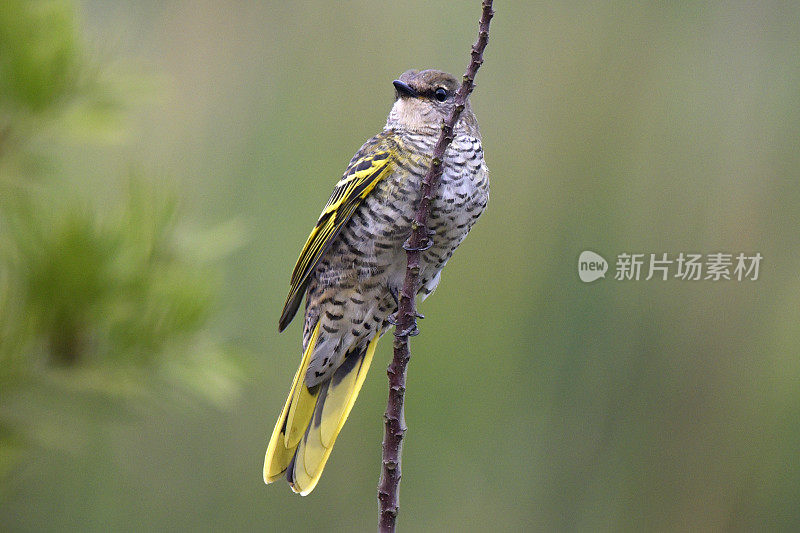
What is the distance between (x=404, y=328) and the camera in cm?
128

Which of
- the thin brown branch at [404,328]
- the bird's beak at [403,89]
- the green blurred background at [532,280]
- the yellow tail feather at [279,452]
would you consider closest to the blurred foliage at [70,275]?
the thin brown branch at [404,328]

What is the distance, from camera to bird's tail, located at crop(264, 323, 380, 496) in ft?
5.67

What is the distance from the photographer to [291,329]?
2.38 m

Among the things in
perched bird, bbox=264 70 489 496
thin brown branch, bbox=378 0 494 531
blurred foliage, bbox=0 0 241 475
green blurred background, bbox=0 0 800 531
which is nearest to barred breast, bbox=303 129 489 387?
perched bird, bbox=264 70 489 496

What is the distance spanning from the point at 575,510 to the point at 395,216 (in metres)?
1.01

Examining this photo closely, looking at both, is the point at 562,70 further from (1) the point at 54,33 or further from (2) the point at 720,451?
(1) the point at 54,33

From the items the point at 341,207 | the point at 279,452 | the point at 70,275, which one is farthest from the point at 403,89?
the point at 70,275

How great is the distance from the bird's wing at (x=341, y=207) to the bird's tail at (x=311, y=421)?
17 centimetres

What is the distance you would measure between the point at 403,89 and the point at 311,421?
0.77 metres

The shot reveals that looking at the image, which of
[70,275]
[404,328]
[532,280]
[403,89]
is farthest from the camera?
[532,280]

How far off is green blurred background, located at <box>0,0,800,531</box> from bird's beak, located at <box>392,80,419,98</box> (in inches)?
19.4

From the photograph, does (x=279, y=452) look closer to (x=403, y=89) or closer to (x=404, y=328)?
(x=404, y=328)

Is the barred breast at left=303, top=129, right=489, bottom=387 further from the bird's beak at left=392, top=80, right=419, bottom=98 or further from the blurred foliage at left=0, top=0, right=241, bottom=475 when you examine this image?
the blurred foliage at left=0, top=0, right=241, bottom=475

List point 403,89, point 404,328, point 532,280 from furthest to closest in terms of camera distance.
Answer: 1. point 532,280
2. point 403,89
3. point 404,328
